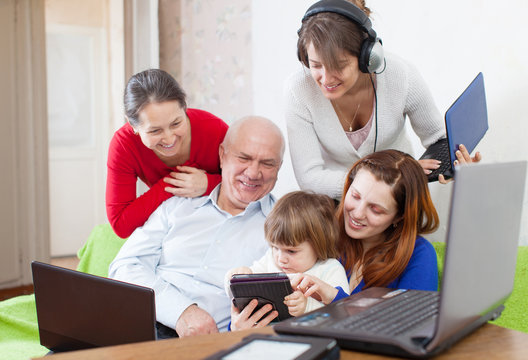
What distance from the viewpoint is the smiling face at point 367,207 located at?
1364mm

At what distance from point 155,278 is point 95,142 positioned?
11.7 feet

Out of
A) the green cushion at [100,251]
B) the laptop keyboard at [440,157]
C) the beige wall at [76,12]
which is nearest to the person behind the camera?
the laptop keyboard at [440,157]

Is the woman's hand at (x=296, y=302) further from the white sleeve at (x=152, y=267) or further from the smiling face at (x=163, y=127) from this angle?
the smiling face at (x=163, y=127)

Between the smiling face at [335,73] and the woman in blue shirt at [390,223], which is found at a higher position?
the smiling face at [335,73]

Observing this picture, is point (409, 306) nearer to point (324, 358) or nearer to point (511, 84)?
point (324, 358)

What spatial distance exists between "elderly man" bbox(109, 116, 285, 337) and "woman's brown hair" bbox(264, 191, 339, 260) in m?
0.27

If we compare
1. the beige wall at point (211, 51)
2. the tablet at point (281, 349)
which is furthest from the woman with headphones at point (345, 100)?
the beige wall at point (211, 51)

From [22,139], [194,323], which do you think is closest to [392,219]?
[194,323]

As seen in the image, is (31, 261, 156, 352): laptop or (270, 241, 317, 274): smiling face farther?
(270, 241, 317, 274): smiling face

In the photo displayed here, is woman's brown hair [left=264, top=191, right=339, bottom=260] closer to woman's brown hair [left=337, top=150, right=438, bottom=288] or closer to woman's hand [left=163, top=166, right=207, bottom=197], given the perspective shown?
woman's brown hair [left=337, top=150, right=438, bottom=288]

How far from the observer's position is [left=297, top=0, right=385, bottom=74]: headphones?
1.44 meters

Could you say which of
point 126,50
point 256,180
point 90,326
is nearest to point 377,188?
point 256,180

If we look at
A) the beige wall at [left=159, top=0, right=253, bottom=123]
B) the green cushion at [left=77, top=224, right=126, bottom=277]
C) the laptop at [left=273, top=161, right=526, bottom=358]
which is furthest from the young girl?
the beige wall at [left=159, top=0, right=253, bottom=123]

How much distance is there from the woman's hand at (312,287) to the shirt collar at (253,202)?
54 centimetres
